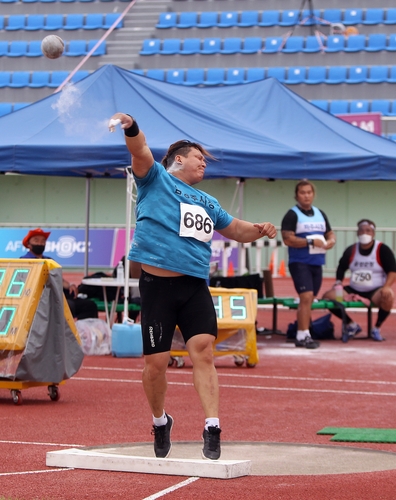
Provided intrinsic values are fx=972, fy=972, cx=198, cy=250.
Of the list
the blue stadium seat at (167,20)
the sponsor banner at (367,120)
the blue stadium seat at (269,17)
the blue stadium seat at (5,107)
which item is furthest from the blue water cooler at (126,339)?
the blue stadium seat at (167,20)

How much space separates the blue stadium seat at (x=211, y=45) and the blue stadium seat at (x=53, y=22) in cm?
476

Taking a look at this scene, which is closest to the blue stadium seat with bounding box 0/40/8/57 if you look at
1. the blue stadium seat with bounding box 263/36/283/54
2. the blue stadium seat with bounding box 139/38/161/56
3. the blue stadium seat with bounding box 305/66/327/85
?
the blue stadium seat with bounding box 139/38/161/56

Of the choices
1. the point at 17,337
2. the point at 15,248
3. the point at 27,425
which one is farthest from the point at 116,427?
the point at 15,248

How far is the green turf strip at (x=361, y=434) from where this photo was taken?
6461mm

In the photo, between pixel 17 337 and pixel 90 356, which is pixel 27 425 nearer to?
pixel 17 337

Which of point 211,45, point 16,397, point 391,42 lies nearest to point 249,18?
point 211,45

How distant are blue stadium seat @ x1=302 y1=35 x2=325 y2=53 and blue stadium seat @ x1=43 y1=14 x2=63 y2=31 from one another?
303 inches

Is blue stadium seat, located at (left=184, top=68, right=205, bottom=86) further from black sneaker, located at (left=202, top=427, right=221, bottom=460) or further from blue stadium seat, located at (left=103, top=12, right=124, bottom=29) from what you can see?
black sneaker, located at (left=202, top=427, right=221, bottom=460)

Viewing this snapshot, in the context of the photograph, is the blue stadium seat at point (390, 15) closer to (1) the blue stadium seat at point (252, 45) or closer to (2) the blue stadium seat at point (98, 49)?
(1) the blue stadium seat at point (252, 45)

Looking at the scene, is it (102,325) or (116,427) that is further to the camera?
(102,325)

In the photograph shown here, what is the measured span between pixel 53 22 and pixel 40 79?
3166 millimetres

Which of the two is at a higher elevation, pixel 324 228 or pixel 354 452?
pixel 324 228

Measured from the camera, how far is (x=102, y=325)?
39.2ft

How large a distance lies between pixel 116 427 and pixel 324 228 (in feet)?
20.1
